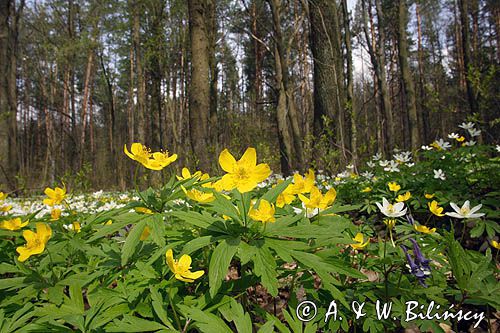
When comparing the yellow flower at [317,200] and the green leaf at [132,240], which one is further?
the yellow flower at [317,200]

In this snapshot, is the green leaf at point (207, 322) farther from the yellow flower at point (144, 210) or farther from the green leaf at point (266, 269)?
the yellow flower at point (144, 210)

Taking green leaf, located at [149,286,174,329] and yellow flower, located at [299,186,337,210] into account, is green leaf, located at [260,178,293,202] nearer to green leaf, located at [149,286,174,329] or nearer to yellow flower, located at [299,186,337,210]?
yellow flower, located at [299,186,337,210]

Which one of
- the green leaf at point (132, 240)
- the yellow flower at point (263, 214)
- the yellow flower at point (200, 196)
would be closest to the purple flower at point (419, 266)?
the yellow flower at point (263, 214)

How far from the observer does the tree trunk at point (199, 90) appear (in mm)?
5570

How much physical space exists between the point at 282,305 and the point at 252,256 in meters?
1.06

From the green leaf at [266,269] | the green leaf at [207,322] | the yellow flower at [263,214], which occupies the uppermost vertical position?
the yellow flower at [263,214]

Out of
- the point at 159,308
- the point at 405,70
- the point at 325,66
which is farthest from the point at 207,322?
the point at 405,70

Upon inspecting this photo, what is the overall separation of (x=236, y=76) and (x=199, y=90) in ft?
65.9

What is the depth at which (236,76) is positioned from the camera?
24.8m

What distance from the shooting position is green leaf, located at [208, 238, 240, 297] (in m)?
0.88

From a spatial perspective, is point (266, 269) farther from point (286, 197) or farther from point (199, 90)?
Answer: point (199, 90)

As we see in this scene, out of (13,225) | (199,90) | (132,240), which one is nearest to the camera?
(132,240)

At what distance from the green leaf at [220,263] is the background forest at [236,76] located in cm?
420

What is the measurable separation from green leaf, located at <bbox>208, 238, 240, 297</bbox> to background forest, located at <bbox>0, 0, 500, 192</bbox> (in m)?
4.20
